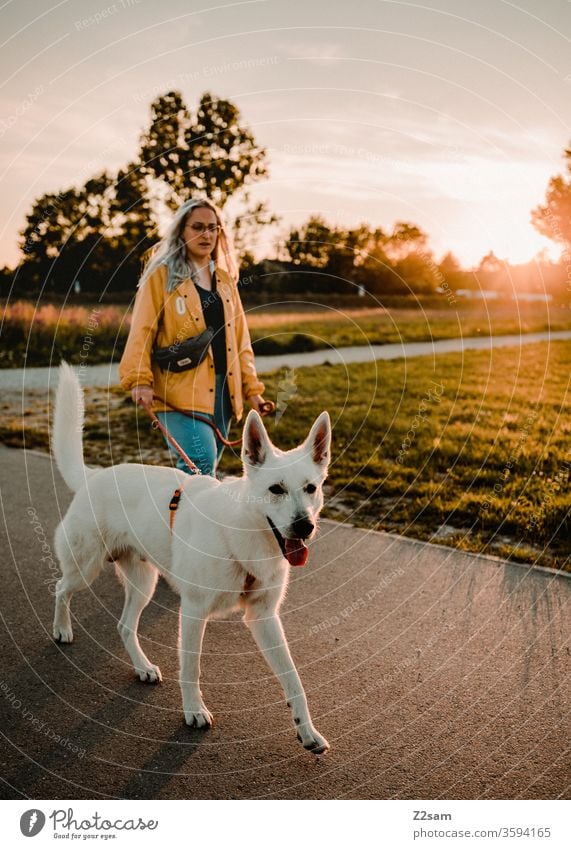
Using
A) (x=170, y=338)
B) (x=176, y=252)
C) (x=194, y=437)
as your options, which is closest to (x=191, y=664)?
(x=194, y=437)

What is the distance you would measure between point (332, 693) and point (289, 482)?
4.72 ft

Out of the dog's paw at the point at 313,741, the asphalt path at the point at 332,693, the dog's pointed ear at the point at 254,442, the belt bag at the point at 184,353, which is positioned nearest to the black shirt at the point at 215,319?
the belt bag at the point at 184,353

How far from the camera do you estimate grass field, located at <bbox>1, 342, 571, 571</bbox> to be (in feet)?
24.7

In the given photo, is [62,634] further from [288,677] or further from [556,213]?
[556,213]

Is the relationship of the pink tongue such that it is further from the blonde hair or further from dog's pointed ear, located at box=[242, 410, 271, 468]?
the blonde hair

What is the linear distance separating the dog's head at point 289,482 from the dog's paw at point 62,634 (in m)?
1.97

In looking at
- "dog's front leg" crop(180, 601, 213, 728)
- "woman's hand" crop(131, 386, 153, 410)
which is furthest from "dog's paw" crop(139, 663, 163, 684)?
"woman's hand" crop(131, 386, 153, 410)

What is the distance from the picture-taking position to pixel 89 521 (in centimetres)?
485

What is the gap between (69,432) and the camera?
521 centimetres

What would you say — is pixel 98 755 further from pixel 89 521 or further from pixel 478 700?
pixel 478 700

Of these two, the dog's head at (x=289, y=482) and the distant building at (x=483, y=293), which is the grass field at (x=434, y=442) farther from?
the dog's head at (x=289, y=482)

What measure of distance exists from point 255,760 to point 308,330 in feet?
54.1

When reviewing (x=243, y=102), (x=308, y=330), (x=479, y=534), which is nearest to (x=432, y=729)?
(x=479, y=534)

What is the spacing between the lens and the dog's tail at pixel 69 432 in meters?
5.12
